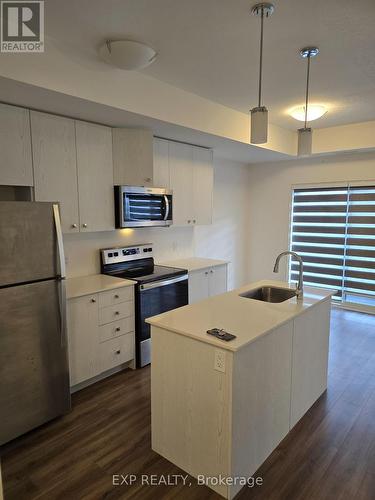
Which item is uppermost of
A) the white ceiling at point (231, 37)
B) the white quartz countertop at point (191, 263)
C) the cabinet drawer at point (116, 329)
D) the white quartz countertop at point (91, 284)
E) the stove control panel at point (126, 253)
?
the white ceiling at point (231, 37)

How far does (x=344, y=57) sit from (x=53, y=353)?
3.13m

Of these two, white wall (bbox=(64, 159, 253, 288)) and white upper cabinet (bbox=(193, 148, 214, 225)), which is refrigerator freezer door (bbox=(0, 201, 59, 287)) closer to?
white wall (bbox=(64, 159, 253, 288))

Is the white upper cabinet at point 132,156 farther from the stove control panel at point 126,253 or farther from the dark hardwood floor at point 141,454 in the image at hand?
the dark hardwood floor at point 141,454

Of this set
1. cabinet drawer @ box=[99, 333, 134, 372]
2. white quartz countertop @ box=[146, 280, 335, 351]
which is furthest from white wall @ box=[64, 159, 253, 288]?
white quartz countertop @ box=[146, 280, 335, 351]

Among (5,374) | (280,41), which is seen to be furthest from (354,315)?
(5,374)

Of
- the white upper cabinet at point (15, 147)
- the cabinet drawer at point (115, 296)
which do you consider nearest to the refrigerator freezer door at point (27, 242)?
the white upper cabinet at point (15, 147)

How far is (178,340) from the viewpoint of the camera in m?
1.97

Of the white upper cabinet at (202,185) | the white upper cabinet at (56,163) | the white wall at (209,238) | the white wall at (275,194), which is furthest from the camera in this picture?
the white wall at (275,194)

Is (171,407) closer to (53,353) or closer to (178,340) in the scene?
(178,340)

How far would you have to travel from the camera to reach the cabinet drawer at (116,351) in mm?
3016

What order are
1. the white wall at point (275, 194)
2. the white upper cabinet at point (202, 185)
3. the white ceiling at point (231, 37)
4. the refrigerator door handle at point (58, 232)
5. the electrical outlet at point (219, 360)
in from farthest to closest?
A: the white wall at point (275, 194), the white upper cabinet at point (202, 185), the refrigerator door handle at point (58, 232), the white ceiling at point (231, 37), the electrical outlet at point (219, 360)

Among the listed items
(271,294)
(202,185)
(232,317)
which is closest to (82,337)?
(232,317)

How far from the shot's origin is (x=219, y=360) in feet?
5.84

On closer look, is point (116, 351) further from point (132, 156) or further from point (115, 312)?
point (132, 156)
